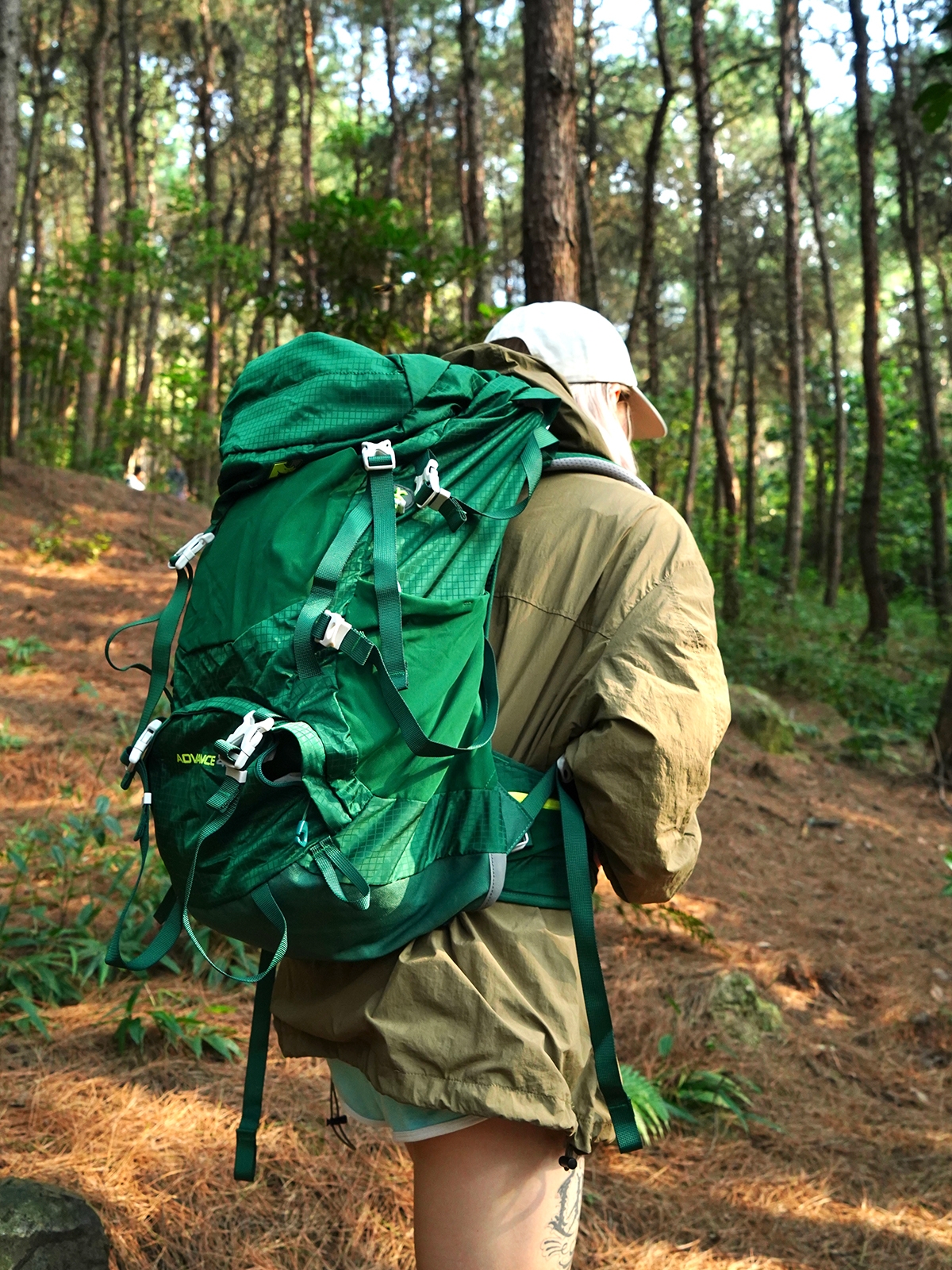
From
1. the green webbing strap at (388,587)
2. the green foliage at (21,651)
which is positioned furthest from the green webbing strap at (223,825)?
the green foliage at (21,651)

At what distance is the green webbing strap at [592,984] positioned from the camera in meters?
1.49

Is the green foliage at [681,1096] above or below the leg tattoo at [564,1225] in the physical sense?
below

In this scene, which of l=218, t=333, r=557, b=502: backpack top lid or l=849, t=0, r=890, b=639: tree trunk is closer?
l=218, t=333, r=557, b=502: backpack top lid

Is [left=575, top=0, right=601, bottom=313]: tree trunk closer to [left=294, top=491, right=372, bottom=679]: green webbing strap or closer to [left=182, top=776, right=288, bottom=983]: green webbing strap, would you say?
[left=294, top=491, right=372, bottom=679]: green webbing strap

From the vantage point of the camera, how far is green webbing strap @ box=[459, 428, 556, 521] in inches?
60.1

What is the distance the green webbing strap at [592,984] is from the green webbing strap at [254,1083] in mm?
532

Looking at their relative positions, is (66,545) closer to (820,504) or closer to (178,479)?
(178,479)

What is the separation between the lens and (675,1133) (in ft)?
11.6

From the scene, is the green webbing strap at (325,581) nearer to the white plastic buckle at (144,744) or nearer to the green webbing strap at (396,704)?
the green webbing strap at (396,704)

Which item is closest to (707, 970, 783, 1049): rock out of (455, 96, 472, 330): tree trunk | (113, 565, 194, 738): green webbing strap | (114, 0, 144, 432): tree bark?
(113, 565, 194, 738): green webbing strap

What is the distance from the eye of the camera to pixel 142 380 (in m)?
22.2

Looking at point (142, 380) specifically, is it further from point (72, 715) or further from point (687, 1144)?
point (687, 1144)

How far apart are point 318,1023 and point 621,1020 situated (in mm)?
2708

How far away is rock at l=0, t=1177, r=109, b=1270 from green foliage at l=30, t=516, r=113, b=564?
25.1ft
